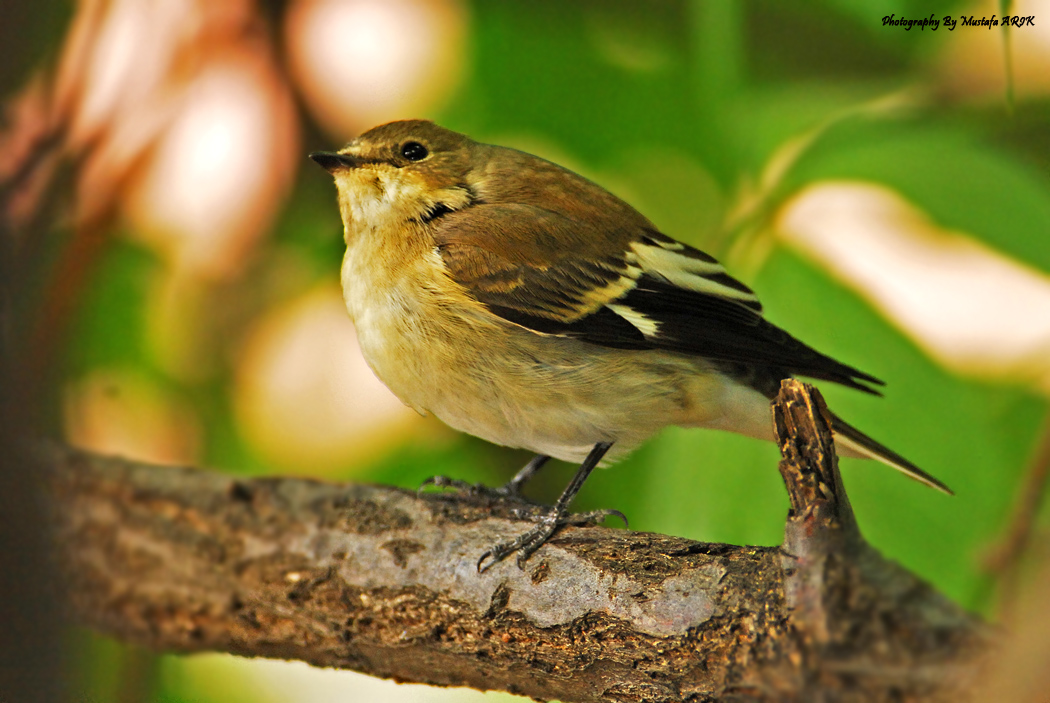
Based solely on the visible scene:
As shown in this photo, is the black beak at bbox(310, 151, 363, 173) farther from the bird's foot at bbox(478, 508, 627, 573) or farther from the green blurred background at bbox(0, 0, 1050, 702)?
the bird's foot at bbox(478, 508, 627, 573)

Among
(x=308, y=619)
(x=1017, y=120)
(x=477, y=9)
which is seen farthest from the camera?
(x=477, y=9)

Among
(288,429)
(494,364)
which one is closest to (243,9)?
(288,429)

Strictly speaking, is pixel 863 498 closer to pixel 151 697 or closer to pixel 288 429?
pixel 288 429

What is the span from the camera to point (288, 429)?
2.20 m

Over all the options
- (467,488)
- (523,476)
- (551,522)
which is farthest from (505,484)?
(551,522)

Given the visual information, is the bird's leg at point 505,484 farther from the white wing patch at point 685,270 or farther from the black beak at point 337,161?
the black beak at point 337,161

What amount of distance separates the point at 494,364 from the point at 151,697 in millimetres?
1242

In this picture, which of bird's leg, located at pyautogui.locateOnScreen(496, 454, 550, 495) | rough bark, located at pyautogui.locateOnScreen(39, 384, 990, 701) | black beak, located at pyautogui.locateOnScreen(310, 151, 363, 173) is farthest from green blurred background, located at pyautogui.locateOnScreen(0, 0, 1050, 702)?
black beak, located at pyautogui.locateOnScreen(310, 151, 363, 173)

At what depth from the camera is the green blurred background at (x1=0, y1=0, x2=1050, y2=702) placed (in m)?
1.74

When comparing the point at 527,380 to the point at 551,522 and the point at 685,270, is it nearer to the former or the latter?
the point at 551,522

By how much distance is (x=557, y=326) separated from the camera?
5.32 feet

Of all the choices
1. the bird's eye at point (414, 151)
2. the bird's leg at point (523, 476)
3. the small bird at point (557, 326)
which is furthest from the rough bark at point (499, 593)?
the bird's eye at point (414, 151)

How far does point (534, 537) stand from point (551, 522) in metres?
0.06

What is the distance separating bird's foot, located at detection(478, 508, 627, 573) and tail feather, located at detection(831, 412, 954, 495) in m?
0.47
